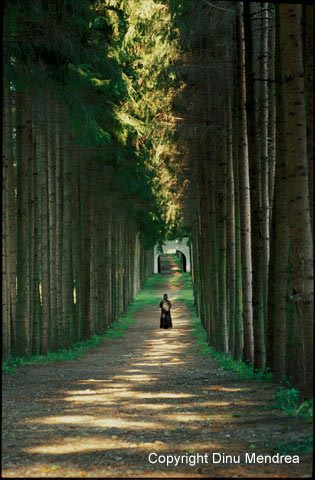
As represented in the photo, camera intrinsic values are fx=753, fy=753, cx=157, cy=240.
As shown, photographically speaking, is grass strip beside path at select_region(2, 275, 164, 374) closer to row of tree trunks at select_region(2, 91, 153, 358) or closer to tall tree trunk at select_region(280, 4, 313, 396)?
row of tree trunks at select_region(2, 91, 153, 358)

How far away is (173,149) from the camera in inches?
969

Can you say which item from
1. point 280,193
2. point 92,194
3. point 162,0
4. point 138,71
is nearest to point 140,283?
point 92,194

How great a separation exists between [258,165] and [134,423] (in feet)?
19.9

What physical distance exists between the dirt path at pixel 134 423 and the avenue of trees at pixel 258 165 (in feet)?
2.87

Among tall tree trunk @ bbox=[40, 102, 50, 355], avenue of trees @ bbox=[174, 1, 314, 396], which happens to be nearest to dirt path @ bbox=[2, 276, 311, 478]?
avenue of trees @ bbox=[174, 1, 314, 396]

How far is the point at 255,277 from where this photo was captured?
1377 cm

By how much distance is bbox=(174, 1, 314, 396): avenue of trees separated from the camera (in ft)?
27.4

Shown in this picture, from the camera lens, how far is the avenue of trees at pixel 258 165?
27.4 feet

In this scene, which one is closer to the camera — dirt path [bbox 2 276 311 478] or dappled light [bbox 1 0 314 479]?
dirt path [bbox 2 276 311 478]

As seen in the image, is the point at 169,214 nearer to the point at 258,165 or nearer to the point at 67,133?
the point at 67,133

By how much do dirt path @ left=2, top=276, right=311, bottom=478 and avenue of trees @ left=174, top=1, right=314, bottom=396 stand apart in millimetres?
875

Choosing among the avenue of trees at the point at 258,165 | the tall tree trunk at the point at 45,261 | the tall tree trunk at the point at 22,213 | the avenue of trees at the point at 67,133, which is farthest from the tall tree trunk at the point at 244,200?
the tall tree trunk at the point at 45,261

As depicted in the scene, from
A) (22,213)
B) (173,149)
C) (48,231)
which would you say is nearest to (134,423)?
(22,213)

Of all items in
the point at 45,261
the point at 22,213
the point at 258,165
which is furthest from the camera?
the point at 45,261
